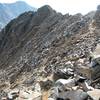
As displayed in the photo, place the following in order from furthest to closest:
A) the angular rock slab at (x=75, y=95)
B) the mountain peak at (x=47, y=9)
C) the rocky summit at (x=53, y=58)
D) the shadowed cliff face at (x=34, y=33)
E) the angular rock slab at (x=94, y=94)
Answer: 1. the mountain peak at (x=47, y=9)
2. the shadowed cliff face at (x=34, y=33)
3. the rocky summit at (x=53, y=58)
4. the angular rock slab at (x=75, y=95)
5. the angular rock slab at (x=94, y=94)

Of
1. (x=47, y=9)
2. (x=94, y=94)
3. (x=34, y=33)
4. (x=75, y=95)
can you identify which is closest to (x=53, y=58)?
(x=75, y=95)

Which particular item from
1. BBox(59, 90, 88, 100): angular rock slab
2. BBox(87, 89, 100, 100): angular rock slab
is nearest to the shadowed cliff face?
BBox(59, 90, 88, 100): angular rock slab

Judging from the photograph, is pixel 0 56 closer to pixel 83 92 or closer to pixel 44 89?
pixel 44 89

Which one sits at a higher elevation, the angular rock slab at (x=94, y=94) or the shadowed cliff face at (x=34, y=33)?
the shadowed cliff face at (x=34, y=33)

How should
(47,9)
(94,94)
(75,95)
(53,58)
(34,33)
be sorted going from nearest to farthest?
(94,94), (75,95), (53,58), (34,33), (47,9)

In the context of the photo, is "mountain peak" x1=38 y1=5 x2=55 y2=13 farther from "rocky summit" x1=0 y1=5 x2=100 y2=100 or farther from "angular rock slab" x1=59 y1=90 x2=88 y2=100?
"angular rock slab" x1=59 y1=90 x2=88 y2=100

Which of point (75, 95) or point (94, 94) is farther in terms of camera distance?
point (75, 95)

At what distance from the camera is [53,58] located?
62.6m

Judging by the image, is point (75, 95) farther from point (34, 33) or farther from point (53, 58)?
point (34, 33)

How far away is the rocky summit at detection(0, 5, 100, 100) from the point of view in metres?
27.5

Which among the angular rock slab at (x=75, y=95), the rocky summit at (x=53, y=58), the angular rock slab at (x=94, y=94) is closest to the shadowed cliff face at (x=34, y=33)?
the rocky summit at (x=53, y=58)

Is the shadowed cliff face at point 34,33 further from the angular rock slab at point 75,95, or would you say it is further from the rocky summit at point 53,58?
the angular rock slab at point 75,95

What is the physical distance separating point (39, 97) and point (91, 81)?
236 inches

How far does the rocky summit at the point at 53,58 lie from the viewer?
2747 cm
